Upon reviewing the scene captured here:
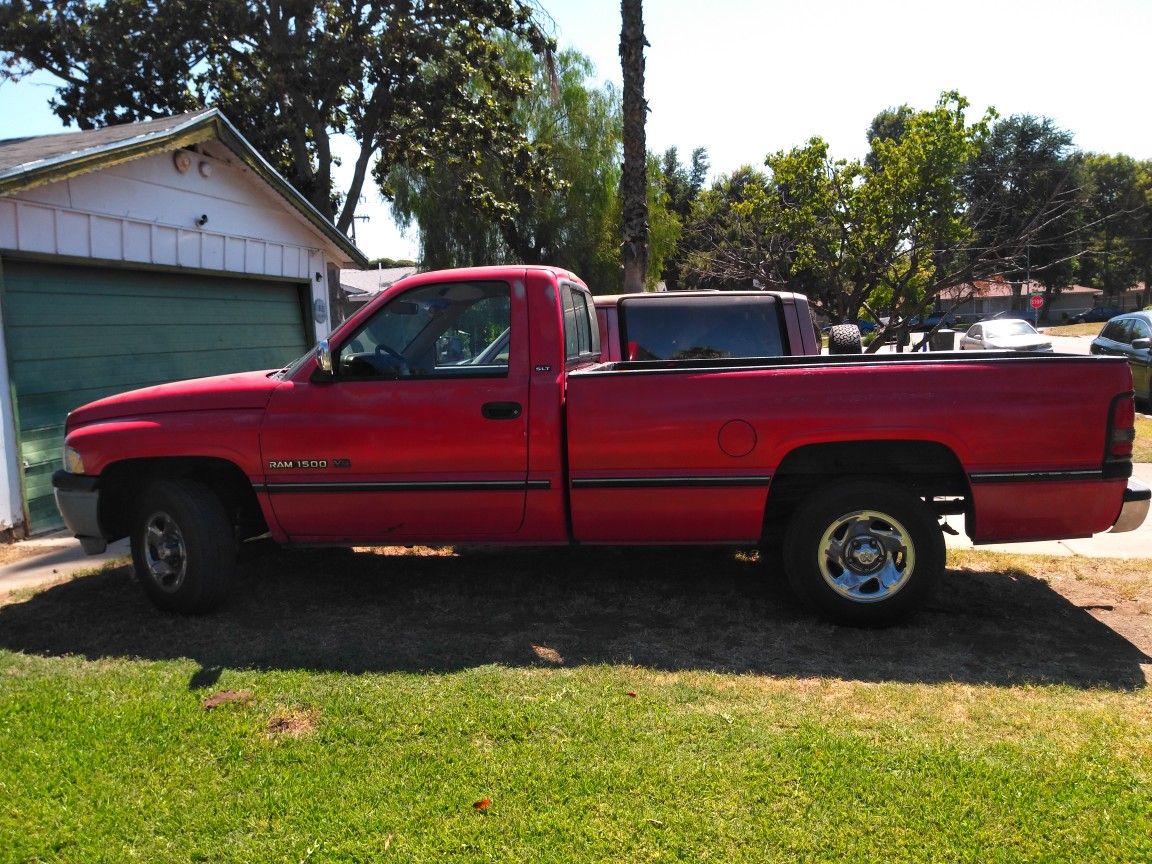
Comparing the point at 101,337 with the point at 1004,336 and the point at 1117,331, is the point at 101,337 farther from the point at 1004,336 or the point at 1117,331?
the point at 1004,336

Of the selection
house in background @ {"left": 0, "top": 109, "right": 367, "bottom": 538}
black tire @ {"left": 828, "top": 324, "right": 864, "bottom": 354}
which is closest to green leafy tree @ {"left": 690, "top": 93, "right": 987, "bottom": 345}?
black tire @ {"left": 828, "top": 324, "right": 864, "bottom": 354}

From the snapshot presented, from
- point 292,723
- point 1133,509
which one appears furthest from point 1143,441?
point 292,723

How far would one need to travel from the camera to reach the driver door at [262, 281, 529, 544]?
512 cm

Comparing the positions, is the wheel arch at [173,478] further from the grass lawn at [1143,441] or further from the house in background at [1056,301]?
the house in background at [1056,301]

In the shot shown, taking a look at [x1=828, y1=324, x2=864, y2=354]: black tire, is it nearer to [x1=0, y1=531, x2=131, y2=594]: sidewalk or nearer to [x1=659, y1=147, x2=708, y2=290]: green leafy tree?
[x1=0, y1=531, x2=131, y2=594]: sidewalk

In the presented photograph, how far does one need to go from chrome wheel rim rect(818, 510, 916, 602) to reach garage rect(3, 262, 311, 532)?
6539mm

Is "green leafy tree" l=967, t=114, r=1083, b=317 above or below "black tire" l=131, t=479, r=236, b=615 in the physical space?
above

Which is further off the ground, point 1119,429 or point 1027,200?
point 1027,200

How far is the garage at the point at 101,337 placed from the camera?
7859 mm

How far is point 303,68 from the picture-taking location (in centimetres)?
1725

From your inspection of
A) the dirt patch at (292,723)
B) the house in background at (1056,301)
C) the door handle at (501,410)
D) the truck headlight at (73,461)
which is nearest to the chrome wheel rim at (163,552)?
the truck headlight at (73,461)

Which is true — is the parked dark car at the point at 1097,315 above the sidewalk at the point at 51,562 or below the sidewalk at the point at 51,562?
above

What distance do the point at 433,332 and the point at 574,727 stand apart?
8.09 ft

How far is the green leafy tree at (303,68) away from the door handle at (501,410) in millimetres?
14172
